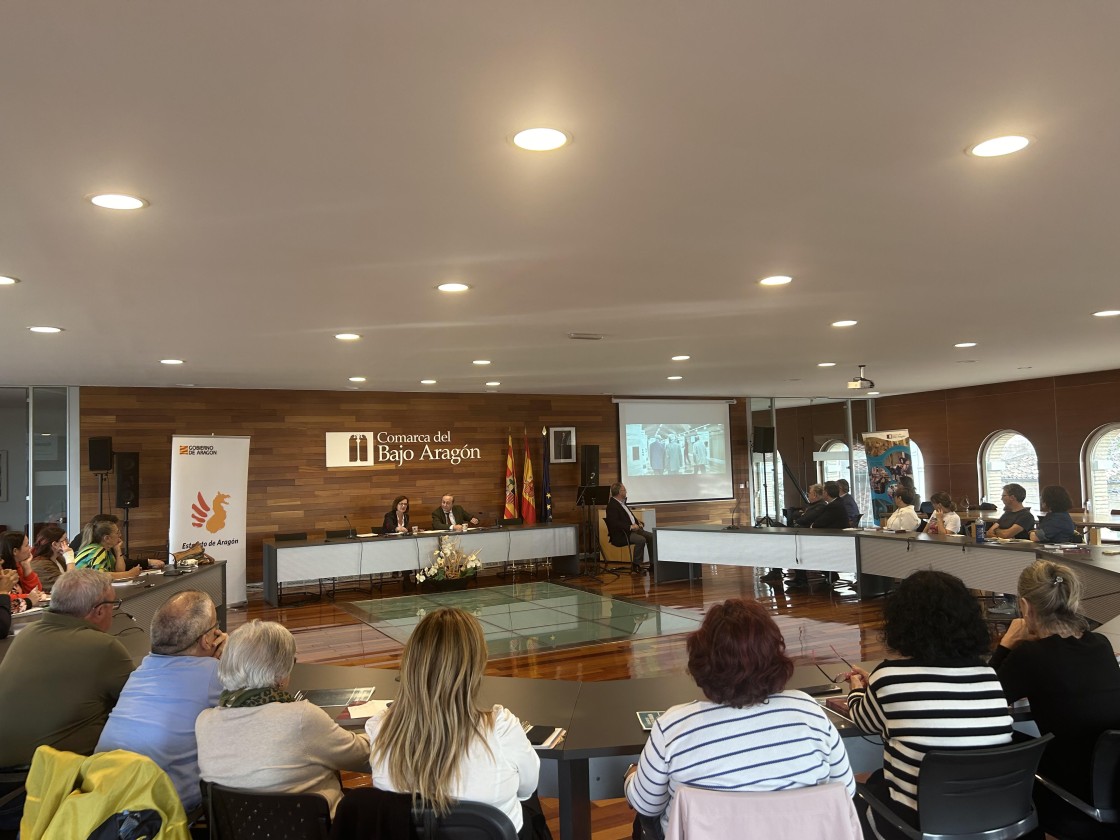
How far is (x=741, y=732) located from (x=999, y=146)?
208 cm

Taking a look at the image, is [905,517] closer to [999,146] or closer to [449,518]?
[449,518]

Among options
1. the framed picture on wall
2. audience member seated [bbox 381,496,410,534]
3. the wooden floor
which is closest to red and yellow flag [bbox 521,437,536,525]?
the framed picture on wall

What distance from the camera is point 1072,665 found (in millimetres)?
2467

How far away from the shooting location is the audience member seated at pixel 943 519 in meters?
8.23

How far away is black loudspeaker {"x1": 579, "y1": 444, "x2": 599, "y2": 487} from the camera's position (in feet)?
40.2

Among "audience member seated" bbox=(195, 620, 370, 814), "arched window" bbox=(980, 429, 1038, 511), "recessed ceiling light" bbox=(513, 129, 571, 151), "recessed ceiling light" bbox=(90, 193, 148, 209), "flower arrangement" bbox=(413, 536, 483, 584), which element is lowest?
"flower arrangement" bbox=(413, 536, 483, 584)

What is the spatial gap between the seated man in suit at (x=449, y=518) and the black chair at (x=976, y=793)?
8679 mm

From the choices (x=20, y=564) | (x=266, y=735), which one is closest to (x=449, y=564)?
(x=20, y=564)

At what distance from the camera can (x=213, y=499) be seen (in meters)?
9.24

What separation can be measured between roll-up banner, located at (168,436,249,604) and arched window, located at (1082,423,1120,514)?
11.5 m

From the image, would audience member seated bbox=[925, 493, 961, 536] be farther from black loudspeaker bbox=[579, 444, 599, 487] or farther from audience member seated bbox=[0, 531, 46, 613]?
audience member seated bbox=[0, 531, 46, 613]

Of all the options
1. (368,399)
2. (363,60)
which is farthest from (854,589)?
(363,60)

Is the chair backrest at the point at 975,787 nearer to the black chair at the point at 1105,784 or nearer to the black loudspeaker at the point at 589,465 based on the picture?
the black chair at the point at 1105,784

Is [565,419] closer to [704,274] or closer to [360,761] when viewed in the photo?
[704,274]
